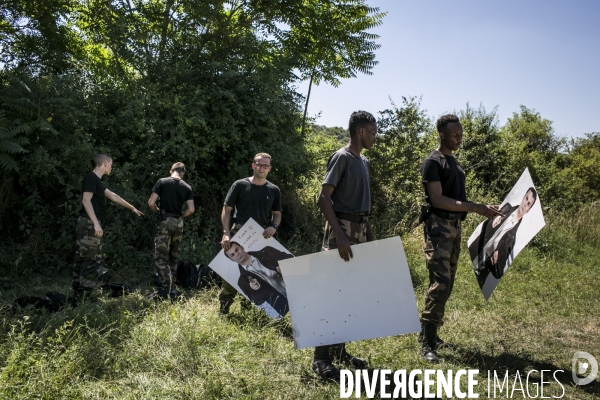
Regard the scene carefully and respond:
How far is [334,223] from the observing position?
13.9 feet

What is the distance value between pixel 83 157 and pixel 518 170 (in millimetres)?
13308

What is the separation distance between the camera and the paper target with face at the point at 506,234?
182 inches

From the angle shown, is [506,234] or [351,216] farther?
[506,234]

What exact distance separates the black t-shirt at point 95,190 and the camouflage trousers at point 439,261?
4.35 m

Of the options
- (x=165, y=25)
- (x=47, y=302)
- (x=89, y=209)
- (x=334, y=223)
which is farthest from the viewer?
(x=165, y=25)

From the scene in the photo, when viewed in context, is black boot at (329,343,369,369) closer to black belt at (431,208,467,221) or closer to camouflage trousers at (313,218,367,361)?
camouflage trousers at (313,218,367,361)

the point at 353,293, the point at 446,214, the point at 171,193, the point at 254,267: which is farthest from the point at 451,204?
the point at 171,193

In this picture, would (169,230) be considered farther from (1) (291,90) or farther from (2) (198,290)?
(1) (291,90)

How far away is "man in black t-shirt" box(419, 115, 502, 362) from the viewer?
16.0 feet

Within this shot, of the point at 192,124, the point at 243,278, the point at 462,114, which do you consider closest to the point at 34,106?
the point at 192,124

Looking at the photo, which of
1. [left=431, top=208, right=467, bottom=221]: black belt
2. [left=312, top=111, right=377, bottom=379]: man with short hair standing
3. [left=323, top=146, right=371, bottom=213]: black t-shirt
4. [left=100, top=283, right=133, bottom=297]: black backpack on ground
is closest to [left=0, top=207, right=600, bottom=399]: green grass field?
[left=312, top=111, right=377, bottom=379]: man with short hair standing

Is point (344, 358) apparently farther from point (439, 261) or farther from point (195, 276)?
point (195, 276)

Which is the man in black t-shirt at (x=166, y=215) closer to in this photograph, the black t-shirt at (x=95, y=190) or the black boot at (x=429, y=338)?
the black t-shirt at (x=95, y=190)

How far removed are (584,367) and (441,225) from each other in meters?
1.85
